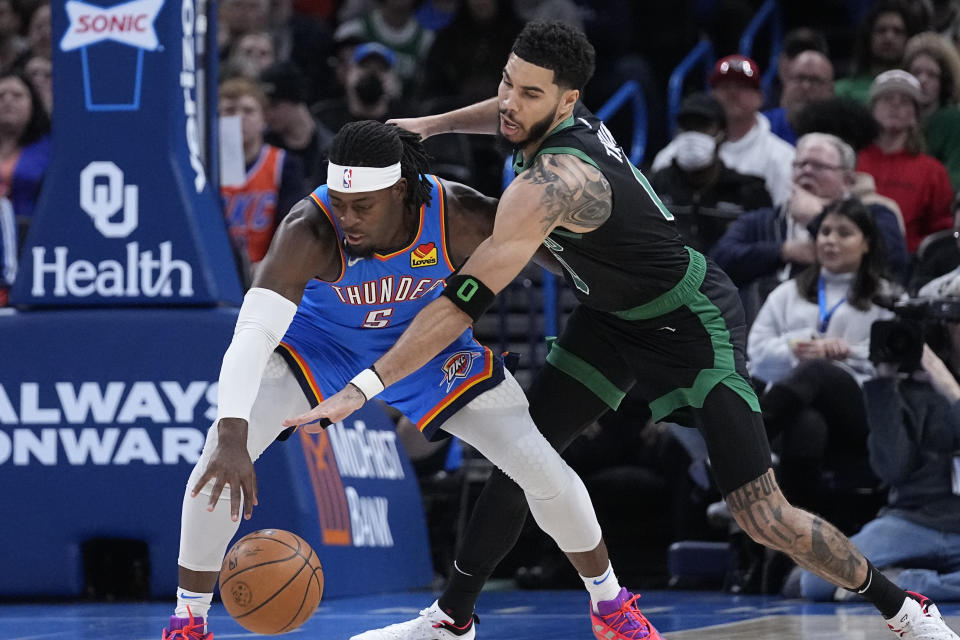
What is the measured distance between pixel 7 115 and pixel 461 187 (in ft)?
18.5

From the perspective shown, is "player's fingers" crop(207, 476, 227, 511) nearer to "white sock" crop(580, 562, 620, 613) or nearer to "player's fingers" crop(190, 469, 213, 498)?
"player's fingers" crop(190, 469, 213, 498)

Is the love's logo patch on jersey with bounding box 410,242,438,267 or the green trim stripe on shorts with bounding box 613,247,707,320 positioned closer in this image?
Result: the green trim stripe on shorts with bounding box 613,247,707,320

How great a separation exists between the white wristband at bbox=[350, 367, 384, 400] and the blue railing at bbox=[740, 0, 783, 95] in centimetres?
835

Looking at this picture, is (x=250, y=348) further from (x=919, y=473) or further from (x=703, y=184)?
(x=703, y=184)

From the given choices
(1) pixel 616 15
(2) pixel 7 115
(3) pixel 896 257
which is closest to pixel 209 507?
(3) pixel 896 257

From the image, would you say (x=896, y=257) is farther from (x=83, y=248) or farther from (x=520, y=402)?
(x=83, y=248)

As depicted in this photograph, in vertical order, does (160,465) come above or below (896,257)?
below

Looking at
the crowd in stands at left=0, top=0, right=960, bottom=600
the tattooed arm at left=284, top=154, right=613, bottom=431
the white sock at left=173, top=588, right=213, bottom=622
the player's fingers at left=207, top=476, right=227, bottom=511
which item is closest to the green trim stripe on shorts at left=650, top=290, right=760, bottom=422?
the tattooed arm at left=284, top=154, right=613, bottom=431

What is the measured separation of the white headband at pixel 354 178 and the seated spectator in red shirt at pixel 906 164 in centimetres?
503

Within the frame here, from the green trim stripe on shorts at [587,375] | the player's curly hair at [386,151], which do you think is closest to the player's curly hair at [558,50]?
the player's curly hair at [386,151]

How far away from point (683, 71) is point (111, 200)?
5759 millimetres

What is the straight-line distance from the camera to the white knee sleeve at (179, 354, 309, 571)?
5.01 metres

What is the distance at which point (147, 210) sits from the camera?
24.5 ft

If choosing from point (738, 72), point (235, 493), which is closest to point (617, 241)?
point (235, 493)
